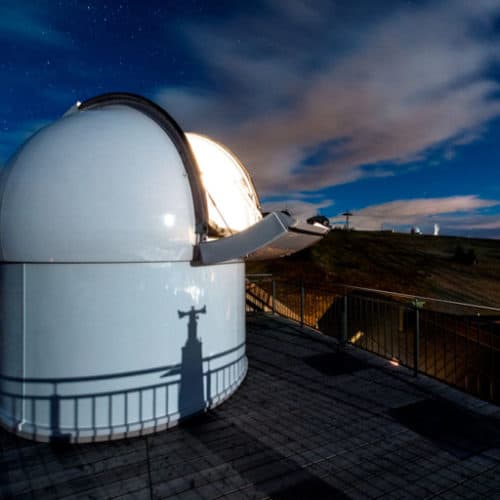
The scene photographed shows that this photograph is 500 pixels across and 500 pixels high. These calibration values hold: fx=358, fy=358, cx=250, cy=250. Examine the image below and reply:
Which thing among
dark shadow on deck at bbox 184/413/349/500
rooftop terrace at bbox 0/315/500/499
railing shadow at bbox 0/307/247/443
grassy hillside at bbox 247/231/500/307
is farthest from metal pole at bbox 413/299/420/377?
grassy hillside at bbox 247/231/500/307

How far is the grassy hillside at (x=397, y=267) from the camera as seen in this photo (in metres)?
34.2

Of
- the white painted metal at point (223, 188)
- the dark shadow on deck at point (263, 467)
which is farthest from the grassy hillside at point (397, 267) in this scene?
the dark shadow on deck at point (263, 467)

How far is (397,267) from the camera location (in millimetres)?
42562

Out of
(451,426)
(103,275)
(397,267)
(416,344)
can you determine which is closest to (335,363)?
(416,344)

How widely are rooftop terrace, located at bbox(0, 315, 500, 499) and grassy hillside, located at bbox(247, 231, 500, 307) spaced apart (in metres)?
22.9

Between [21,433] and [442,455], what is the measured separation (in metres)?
5.64

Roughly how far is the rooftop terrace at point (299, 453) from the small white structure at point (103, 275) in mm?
503

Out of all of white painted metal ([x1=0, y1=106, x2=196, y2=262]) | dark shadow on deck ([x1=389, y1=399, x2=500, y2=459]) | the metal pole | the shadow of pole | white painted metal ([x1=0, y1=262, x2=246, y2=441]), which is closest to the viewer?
dark shadow on deck ([x1=389, y1=399, x2=500, y2=459])

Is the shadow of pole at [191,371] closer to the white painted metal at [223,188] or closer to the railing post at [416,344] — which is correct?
the white painted metal at [223,188]

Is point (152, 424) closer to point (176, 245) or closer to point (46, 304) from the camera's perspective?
point (46, 304)

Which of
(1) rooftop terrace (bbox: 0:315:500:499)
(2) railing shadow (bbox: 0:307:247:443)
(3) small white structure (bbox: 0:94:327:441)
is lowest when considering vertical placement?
(1) rooftop terrace (bbox: 0:315:500:499)

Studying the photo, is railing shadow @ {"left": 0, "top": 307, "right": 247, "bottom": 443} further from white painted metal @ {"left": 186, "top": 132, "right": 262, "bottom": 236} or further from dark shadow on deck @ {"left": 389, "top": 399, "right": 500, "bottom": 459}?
dark shadow on deck @ {"left": 389, "top": 399, "right": 500, "bottom": 459}

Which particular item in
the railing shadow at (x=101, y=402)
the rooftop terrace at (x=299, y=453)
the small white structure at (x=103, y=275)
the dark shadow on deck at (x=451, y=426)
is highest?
the small white structure at (x=103, y=275)

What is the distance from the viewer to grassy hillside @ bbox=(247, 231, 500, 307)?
3419 cm
